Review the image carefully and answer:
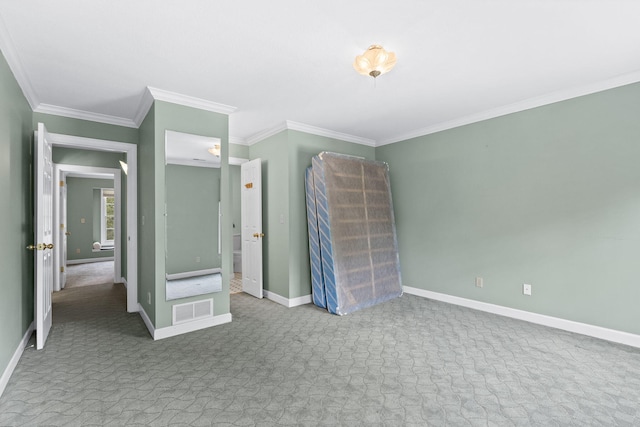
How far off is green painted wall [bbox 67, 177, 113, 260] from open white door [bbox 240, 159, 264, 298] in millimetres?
6129

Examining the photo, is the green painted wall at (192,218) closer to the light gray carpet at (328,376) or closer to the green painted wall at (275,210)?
the light gray carpet at (328,376)

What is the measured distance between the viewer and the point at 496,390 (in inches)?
86.5

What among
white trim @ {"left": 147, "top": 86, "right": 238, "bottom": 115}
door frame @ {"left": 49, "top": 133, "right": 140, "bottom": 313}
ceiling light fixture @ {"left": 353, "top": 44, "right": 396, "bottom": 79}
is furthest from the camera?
door frame @ {"left": 49, "top": 133, "right": 140, "bottom": 313}

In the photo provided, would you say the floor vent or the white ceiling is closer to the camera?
the white ceiling

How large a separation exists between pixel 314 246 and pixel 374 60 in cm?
259

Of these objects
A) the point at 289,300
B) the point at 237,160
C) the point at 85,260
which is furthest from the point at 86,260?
the point at 289,300

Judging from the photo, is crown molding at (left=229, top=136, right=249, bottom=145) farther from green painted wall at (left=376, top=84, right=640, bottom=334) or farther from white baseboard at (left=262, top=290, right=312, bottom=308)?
green painted wall at (left=376, top=84, right=640, bottom=334)

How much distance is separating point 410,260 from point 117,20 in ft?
14.4

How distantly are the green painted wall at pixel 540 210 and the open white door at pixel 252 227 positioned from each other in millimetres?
2366

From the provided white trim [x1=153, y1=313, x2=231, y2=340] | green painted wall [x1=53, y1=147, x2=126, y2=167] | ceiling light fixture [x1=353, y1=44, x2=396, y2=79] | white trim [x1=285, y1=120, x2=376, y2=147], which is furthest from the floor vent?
green painted wall [x1=53, y1=147, x2=126, y2=167]

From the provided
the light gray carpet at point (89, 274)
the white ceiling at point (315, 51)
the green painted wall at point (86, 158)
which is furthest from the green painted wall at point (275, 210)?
the light gray carpet at point (89, 274)

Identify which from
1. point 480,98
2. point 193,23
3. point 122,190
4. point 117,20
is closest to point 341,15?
point 193,23

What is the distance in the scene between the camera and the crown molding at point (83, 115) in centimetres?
352

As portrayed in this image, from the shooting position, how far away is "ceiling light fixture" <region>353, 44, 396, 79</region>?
2.26 metres
